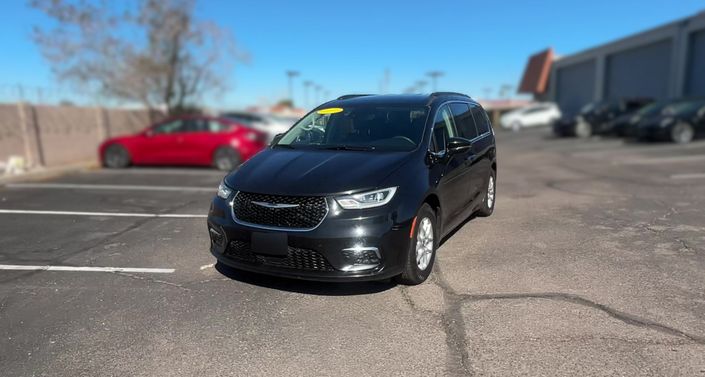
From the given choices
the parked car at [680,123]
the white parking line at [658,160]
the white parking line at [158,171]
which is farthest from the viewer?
the parked car at [680,123]

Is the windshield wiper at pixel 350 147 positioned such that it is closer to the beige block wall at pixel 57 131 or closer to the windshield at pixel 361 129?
the windshield at pixel 361 129

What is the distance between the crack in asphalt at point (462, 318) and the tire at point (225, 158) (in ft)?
32.0

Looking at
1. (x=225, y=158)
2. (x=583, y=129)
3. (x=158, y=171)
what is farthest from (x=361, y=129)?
(x=583, y=129)

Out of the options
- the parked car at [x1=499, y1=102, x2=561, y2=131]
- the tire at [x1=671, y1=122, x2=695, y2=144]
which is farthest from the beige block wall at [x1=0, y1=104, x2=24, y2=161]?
the parked car at [x1=499, y1=102, x2=561, y2=131]

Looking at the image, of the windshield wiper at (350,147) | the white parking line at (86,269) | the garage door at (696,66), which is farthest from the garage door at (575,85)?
the white parking line at (86,269)

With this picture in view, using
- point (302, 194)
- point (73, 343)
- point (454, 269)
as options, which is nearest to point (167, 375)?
point (73, 343)

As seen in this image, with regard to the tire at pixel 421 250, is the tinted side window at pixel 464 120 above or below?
above

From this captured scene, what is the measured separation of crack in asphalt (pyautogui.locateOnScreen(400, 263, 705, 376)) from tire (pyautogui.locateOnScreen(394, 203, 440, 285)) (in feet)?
0.39

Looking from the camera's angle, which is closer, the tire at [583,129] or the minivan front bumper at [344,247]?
the minivan front bumper at [344,247]

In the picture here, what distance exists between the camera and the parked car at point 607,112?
2133 cm

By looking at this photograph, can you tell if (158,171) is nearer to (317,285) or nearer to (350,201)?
(317,285)

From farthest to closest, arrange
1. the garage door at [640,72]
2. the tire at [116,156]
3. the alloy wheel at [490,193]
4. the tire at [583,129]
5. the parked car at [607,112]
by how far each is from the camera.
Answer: the garage door at [640,72]
the tire at [583,129]
the parked car at [607,112]
the tire at [116,156]
the alloy wheel at [490,193]

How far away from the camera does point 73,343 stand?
11.7 ft

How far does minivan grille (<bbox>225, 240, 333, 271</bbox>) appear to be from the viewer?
13.3ft
